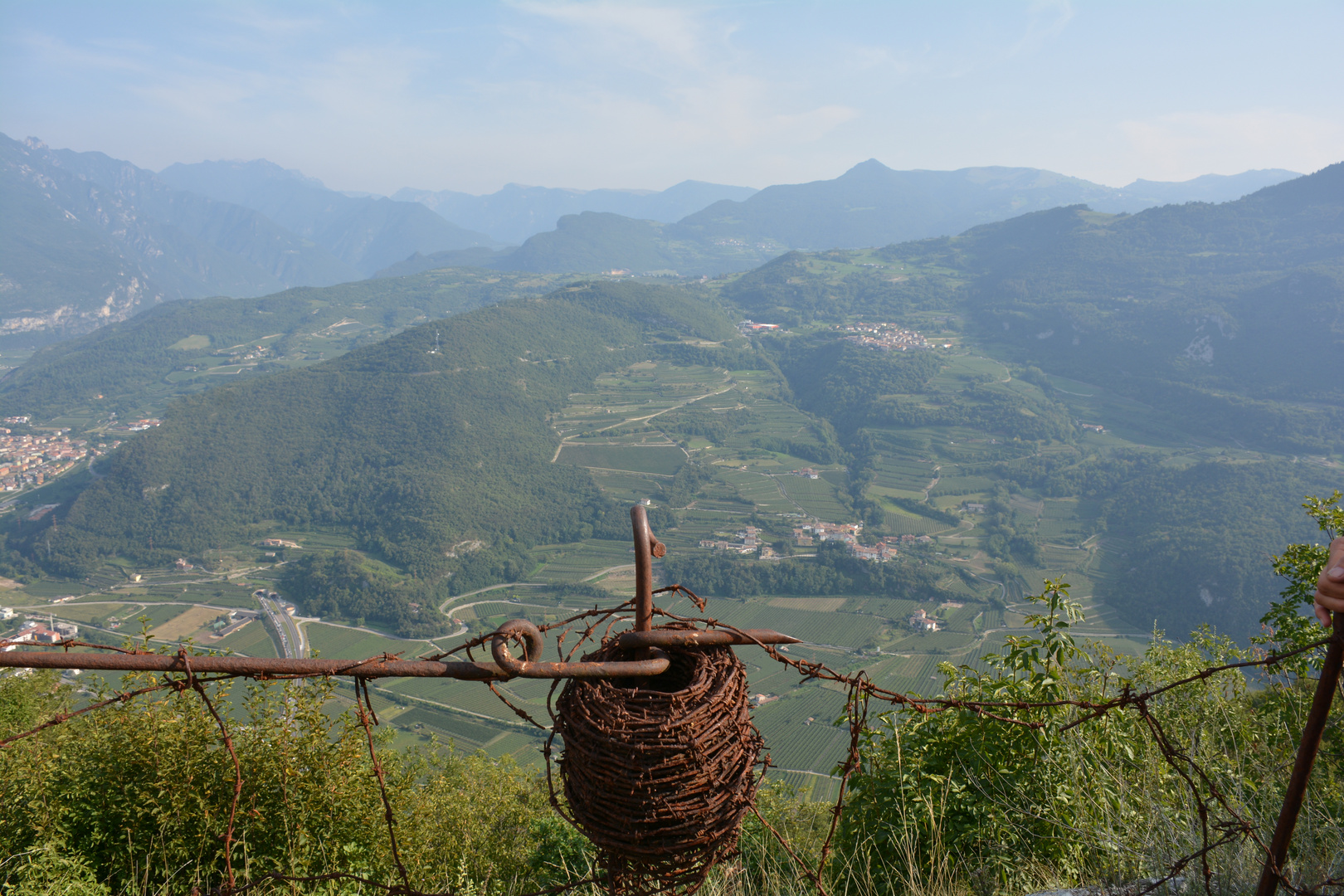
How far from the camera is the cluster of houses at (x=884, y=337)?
108 meters

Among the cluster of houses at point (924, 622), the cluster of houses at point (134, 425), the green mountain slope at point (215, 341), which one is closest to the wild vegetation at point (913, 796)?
the cluster of houses at point (924, 622)

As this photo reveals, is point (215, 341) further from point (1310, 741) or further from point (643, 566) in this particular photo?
point (1310, 741)

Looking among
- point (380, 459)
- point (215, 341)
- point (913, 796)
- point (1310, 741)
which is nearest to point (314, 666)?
point (1310, 741)

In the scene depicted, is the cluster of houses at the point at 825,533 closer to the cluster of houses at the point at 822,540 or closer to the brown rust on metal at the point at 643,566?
the cluster of houses at the point at 822,540

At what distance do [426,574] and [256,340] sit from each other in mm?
104844

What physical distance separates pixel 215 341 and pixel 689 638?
165089mm

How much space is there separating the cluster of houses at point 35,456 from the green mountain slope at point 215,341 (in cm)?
1120

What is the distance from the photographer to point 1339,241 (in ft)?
351

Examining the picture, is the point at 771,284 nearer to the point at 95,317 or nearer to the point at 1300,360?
the point at 1300,360

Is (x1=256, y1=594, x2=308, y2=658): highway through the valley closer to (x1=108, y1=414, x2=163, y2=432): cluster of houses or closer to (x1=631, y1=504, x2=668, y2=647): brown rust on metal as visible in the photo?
(x1=631, y1=504, x2=668, y2=647): brown rust on metal

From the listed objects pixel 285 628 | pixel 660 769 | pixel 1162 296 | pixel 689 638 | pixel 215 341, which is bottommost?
pixel 285 628

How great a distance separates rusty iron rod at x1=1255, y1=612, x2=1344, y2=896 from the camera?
4.57 ft

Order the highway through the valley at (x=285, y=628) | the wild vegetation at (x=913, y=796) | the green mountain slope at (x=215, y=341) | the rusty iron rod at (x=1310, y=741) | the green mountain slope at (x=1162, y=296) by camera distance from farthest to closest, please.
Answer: the green mountain slope at (x=215, y=341), the green mountain slope at (x=1162, y=296), the highway through the valley at (x=285, y=628), the wild vegetation at (x=913, y=796), the rusty iron rod at (x=1310, y=741)

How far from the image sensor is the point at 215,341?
13638cm
